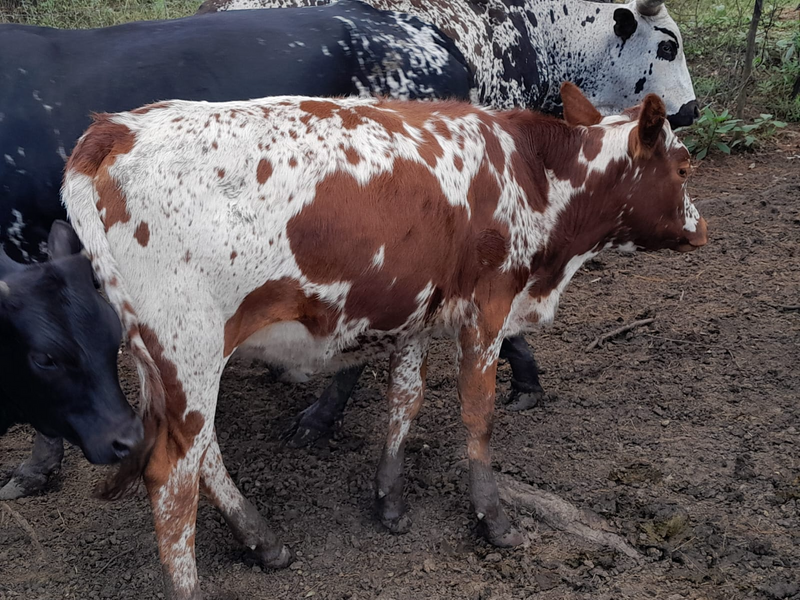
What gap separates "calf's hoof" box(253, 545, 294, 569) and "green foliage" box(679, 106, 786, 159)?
6.38 metres

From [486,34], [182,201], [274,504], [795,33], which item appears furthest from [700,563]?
[795,33]

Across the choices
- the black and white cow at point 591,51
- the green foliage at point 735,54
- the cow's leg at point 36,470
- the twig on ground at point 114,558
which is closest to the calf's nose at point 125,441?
the twig on ground at point 114,558

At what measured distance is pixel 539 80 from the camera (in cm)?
648

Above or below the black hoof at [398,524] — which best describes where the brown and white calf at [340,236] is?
above

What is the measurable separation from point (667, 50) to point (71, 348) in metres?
5.84

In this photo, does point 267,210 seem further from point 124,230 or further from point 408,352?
point 408,352

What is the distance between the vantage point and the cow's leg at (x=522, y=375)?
4.90 metres

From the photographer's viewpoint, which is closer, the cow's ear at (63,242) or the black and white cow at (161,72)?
the cow's ear at (63,242)

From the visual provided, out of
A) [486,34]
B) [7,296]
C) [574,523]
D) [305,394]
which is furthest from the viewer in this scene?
[486,34]

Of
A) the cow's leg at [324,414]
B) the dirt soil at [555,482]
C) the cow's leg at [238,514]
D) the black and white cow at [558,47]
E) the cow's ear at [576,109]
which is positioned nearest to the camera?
the cow's leg at [238,514]

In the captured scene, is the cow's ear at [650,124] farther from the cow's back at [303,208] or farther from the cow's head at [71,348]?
the cow's head at [71,348]

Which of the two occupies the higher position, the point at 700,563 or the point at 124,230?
the point at 124,230

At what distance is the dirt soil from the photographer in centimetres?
362

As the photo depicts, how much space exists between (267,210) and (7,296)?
37.7 inches
